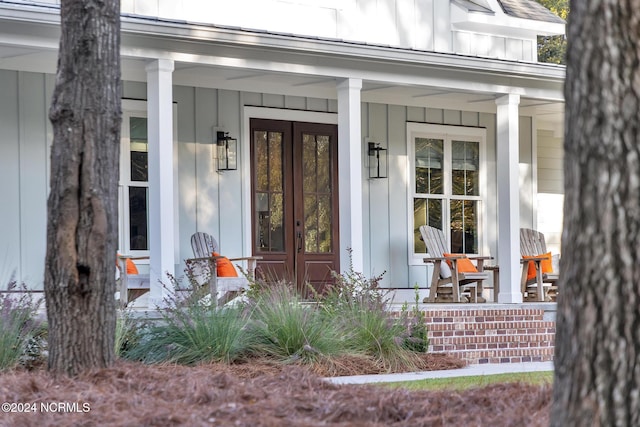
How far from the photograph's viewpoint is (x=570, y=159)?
3154 mm

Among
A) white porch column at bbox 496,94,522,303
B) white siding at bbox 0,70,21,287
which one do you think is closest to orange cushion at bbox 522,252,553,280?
white porch column at bbox 496,94,522,303

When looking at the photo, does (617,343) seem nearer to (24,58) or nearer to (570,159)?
(570,159)

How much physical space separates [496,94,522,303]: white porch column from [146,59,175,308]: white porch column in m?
4.08

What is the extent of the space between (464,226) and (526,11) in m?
3.16

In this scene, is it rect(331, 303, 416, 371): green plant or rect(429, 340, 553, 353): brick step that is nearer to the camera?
rect(331, 303, 416, 371): green plant

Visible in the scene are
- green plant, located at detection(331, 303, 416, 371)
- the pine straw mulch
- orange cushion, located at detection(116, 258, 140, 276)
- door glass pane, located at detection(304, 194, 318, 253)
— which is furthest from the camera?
door glass pane, located at detection(304, 194, 318, 253)

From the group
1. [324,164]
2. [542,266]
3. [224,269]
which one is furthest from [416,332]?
[542,266]

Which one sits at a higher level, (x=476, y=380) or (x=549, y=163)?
(x=549, y=163)

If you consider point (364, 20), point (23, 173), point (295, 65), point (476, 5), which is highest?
point (476, 5)

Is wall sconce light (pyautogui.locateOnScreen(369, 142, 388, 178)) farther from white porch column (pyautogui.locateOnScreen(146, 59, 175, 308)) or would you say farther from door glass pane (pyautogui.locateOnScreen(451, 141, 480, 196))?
white porch column (pyautogui.locateOnScreen(146, 59, 175, 308))

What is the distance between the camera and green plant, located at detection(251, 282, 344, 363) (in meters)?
8.02

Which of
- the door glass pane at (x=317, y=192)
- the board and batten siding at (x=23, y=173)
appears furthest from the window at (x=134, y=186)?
the door glass pane at (x=317, y=192)

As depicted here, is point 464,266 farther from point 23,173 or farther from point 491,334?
point 23,173

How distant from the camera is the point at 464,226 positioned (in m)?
13.6
